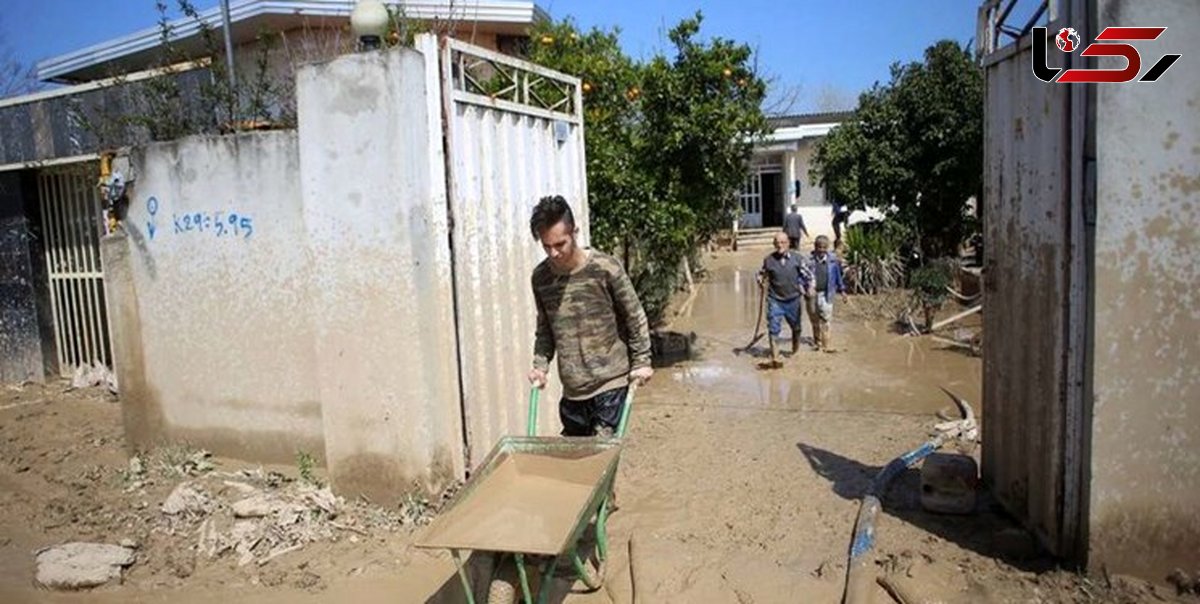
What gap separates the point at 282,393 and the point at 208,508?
86cm

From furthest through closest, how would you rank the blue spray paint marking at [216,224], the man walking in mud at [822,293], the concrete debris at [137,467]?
the man walking in mud at [822,293] < the concrete debris at [137,467] < the blue spray paint marking at [216,224]

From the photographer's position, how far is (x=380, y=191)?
14.9 ft

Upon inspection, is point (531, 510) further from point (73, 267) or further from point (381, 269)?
point (73, 267)

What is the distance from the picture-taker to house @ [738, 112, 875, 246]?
23.9m

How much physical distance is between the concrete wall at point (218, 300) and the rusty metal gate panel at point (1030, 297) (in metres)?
4.13

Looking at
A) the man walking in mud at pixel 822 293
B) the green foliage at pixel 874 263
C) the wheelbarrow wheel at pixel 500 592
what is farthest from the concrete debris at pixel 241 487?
the green foliage at pixel 874 263

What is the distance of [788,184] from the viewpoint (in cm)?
2489

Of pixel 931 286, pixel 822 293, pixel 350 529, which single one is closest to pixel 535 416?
pixel 350 529

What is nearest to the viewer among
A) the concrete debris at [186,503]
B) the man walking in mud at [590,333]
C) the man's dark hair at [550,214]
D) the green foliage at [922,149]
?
the man's dark hair at [550,214]

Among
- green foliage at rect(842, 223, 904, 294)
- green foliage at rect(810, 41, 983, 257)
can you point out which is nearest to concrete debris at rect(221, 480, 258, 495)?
green foliage at rect(842, 223, 904, 294)

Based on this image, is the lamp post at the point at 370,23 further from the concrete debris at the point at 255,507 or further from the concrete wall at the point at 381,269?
the concrete debris at the point at 255,507

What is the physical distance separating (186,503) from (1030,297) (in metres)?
5.00

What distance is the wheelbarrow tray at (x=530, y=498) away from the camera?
287cm

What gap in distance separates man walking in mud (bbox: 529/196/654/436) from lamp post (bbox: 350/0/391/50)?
1832 millimetres
